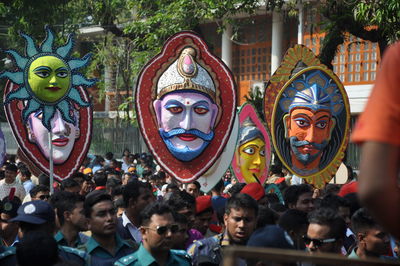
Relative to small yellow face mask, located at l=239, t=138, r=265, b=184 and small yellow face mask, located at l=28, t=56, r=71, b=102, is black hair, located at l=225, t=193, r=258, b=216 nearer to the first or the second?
small yellow face mask, located at l=28, t=56, r=71, b=102

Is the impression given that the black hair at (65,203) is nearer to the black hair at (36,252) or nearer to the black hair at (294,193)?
the black hair at (36,252)

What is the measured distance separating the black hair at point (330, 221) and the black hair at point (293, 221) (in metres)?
0.47

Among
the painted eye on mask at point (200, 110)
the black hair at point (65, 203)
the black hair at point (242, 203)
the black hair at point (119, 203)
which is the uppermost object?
the painted eye on mask at point (200, 110)

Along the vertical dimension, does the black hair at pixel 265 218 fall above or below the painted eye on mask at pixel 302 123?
below

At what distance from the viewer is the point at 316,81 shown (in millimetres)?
10508

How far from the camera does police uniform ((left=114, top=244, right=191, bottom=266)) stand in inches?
173

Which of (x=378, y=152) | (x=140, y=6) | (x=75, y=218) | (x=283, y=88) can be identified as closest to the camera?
(x=378, y=152)

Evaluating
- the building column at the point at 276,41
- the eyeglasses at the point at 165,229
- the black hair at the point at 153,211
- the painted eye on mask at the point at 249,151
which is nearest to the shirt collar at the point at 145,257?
the eyeglasses at the point at 165,229

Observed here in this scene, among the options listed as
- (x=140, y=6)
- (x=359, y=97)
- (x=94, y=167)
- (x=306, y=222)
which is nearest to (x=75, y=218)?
(x=306, y=222)

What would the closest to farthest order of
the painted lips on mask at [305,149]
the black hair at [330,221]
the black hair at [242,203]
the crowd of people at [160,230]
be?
the crowd of people at [160,230], the black hair at [330,221], the black hair at [242,203], the painted lips on mask at [305,149]

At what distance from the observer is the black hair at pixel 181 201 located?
244 inches

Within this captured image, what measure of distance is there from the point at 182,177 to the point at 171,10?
827 centimetres

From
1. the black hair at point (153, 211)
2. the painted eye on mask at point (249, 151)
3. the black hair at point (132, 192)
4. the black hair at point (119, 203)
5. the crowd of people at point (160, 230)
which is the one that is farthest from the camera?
the painted eye on mask at point (249, 151)

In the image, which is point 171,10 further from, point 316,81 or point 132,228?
point 132,228
